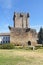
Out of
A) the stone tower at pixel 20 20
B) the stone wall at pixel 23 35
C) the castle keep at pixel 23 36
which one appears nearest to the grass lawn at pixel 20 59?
the castle keep at pixel 23 36

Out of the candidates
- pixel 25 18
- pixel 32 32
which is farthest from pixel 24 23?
pixel 32 32

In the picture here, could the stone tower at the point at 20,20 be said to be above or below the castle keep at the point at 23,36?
above

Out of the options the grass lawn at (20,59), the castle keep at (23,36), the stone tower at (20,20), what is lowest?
the grass lawn at (20,59)

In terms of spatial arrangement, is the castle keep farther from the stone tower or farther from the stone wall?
the stone tower

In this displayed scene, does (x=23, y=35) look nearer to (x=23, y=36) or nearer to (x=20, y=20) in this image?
(x=23, y=36)

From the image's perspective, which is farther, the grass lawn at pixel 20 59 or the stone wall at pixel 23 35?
the stone wall at pixel 23 35

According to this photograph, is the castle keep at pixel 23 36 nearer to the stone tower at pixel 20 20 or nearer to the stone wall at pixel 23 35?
the stone wall at pixel 23 35

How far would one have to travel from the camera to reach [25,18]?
7606 centimetres

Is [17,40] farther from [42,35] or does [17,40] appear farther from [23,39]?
[42,35]

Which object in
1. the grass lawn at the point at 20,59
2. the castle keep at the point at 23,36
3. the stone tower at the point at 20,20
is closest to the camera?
the grass lawn at the point at 20,59

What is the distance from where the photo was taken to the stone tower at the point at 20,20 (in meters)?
73.9

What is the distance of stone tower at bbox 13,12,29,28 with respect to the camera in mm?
73938

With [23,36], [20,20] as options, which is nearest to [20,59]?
[23,36]

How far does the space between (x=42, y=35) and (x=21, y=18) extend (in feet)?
51.2
